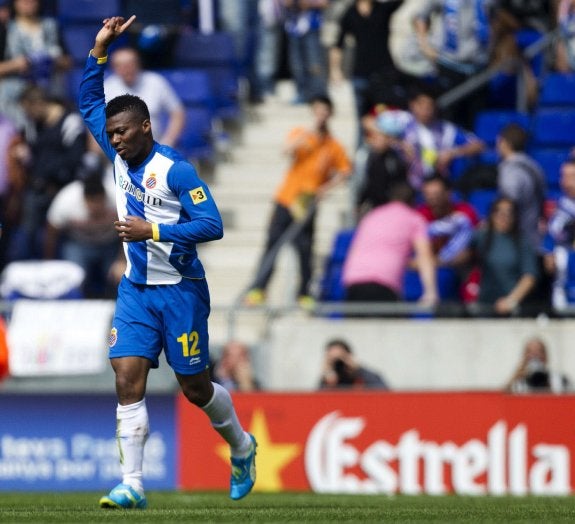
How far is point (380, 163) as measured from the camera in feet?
50.8

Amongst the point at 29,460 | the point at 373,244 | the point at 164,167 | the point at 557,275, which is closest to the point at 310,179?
the point at 373,244

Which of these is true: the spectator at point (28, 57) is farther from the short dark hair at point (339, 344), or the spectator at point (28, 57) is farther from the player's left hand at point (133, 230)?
the player's left hand at point (133, 230)

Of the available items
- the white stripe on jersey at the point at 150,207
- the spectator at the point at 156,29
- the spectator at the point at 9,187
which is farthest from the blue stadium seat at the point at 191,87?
the white stripe on jersey at the point at 150,207

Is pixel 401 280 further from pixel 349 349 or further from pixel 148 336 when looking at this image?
pixel 148 336

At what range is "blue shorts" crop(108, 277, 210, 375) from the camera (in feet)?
29.7

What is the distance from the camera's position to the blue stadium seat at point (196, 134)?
17.4 meters

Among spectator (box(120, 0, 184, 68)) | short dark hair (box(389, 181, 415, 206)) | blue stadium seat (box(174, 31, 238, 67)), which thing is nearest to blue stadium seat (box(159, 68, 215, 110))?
spectator (box(120, 0, 184, 68))

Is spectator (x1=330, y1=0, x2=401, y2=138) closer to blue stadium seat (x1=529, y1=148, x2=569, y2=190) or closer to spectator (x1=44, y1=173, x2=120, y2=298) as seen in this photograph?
blue stadium seat (x1=529, y1=148, x2=569, y2=190)

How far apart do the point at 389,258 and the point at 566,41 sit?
4.38m

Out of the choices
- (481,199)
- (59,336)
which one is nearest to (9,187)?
(59,336)

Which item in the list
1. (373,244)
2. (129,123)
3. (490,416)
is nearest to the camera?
(129,123)

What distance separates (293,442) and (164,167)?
214 inches

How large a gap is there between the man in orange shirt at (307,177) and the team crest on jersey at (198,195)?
6480 mm

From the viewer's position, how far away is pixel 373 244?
14539 millimetres
